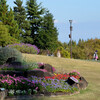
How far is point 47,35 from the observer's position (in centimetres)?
4712

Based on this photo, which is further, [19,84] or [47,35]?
[47,35]

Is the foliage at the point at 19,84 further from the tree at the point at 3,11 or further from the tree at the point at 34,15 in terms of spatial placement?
the tree at the point at 34,15

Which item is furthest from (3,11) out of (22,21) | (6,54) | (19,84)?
(19,84)

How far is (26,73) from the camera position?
10.8m

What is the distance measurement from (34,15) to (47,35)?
5.95m

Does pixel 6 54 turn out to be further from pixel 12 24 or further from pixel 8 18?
pixel 12 24

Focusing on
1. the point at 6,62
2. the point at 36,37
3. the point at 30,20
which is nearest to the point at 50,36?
the point at 36,37

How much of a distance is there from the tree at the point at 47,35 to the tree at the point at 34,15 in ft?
4.11

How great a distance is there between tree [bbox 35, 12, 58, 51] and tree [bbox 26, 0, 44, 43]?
1.25m

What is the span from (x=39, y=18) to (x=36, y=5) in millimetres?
3618

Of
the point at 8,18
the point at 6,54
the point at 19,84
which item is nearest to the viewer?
the point at 19,84

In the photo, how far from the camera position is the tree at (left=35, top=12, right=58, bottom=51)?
47.3 meters

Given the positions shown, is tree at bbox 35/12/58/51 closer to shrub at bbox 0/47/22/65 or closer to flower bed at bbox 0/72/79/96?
shrub at bbox 0/47/22/65

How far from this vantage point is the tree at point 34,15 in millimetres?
49125
